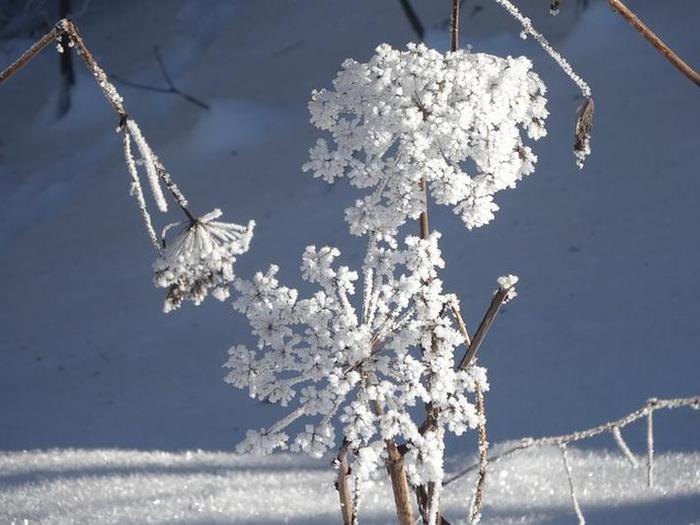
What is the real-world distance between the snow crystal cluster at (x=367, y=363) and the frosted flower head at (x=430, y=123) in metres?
0.05

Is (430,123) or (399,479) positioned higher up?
(430,123)

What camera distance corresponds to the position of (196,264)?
2.25ft

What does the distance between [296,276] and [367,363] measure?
5.48 ft

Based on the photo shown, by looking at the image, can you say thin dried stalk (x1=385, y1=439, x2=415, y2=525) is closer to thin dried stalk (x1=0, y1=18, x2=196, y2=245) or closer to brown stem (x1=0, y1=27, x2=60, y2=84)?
thin dried stalk (x1=0, y1=18, x2=196, y2=245)

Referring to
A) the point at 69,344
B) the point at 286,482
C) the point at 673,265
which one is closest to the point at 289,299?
the point at 286,482

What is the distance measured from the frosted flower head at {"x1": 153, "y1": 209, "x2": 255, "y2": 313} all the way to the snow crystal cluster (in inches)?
3.8

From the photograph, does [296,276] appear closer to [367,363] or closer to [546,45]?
[367,363]

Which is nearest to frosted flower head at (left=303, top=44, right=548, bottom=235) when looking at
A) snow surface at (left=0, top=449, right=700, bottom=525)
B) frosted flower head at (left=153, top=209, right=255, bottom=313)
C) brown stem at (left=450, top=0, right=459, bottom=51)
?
brown stem at (left=450, top=0, right=459, bottom=51)

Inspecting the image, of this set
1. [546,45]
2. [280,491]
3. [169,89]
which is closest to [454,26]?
[546,45]

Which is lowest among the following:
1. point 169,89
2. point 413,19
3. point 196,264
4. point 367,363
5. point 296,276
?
point 296,276

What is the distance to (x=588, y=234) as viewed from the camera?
91.6 inches

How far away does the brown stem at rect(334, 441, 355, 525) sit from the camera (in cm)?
80

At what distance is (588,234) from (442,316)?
63.1 inches

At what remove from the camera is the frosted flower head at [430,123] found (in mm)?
781
